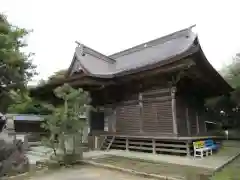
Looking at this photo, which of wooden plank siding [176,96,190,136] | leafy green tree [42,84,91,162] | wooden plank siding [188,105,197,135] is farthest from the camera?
wooden plank siding [188,105,197,135]

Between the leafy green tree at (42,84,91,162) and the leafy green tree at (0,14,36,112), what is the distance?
20.7ft

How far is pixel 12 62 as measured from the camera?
1485 cm

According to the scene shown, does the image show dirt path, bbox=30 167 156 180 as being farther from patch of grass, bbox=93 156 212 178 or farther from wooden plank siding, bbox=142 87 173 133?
wooden plank siding, bbox=142 87 173 133

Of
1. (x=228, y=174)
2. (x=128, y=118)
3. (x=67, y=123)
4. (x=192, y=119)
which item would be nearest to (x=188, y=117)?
(x=192, y=119)

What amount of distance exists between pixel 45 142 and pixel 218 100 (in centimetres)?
1710

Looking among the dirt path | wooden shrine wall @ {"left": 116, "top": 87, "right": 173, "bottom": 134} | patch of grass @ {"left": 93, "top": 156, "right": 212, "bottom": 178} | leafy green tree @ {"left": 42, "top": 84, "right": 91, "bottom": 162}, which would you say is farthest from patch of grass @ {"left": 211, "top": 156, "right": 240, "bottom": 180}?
leafy green tree @ {"left": 42, "top": 84, "right": 91, "bottom": 162}

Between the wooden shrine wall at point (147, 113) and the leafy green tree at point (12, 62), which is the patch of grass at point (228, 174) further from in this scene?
the leafy green tree at point (12, 62)

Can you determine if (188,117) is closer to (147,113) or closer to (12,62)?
(147,113)

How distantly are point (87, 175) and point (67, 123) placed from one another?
2.37m

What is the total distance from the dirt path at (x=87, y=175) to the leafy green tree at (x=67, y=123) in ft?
4.09

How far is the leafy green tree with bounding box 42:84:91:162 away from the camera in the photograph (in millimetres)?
9516

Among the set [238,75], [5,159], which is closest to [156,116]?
[5,159]

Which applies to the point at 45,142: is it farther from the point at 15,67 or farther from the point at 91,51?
the point at 91,51

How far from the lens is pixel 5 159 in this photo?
8297 mm
